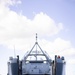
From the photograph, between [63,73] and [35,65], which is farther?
[35,65]

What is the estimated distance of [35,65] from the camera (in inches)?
1438

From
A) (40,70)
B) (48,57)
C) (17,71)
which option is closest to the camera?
(17,71)

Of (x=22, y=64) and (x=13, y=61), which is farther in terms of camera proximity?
(x=22, y=64)

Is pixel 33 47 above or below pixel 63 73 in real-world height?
above

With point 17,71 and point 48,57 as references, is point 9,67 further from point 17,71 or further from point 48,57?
point 48,57

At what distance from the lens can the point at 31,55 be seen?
1614 inches

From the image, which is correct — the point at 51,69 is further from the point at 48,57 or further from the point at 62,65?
the point at 48,57

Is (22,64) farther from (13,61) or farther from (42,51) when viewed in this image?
(42,51)

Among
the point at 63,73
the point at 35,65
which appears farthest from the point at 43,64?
the point at 63,73

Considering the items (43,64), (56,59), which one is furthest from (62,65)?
(43,64)

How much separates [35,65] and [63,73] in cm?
363

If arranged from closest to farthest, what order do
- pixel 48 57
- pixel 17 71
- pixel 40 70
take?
1. pixel 17 71
2. pixel 40 70
3. pixel 48 57

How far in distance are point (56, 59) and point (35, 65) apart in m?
3.24

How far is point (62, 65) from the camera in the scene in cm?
3394
